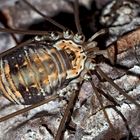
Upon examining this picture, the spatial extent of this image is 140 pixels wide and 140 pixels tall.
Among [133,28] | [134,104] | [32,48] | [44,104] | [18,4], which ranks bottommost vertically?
[134,104]

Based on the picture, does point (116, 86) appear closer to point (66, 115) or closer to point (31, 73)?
point (66, 115)

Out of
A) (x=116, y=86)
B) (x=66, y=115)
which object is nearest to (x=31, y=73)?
(x=66, y=115)

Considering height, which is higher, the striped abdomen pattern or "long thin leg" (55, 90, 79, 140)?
the striped abdomen pattern

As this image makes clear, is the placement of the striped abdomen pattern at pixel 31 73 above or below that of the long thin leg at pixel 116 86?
above

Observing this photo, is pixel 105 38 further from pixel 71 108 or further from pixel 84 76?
pixel 71 108

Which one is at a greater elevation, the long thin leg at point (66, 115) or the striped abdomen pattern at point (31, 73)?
the striped abdomen pattern at point (31, 73)

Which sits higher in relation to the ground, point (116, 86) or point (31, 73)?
point (31, 73)

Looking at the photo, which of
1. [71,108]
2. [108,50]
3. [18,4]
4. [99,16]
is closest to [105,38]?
[108,50]

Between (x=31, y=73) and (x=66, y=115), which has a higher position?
(x=31, y=73)

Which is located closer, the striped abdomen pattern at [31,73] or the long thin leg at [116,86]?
the long thin leg at [116,86]

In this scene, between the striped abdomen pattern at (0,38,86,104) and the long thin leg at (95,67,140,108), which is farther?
the striped abdomen pattern at (0,38,86,104)

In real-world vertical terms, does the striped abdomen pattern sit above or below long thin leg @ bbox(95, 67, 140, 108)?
above
